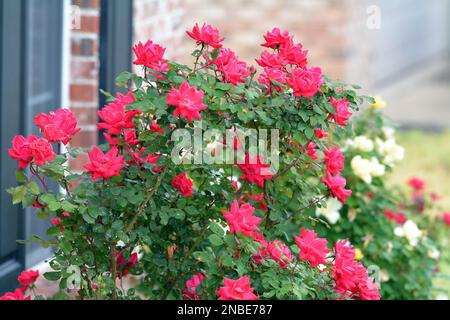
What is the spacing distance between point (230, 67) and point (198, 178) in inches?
13.2

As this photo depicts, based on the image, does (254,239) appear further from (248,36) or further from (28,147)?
(248,36)

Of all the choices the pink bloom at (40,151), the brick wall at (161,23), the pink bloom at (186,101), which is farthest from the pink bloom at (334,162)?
the brick wall at (161,23)

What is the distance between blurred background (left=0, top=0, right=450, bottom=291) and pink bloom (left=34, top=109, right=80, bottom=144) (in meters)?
0.80

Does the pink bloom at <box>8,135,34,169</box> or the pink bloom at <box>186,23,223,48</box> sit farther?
the pink bloom at <box>186,23,223,48</box>

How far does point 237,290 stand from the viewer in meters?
2.13

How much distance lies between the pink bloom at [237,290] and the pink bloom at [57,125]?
582 mm

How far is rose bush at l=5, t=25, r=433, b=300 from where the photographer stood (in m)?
2.30

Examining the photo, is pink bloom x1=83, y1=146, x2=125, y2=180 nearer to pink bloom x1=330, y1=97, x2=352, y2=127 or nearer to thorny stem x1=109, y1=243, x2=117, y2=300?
thorny stem x1=109, y1=243, x2=117, y2=300

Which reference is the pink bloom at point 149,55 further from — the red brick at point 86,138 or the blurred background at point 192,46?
the red brick at point 86,138

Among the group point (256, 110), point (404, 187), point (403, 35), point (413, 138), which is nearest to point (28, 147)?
point (256, 110)

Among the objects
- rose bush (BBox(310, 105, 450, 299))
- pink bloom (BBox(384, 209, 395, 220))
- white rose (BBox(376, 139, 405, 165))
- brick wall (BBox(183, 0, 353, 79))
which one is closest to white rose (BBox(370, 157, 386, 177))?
rose bush (BBox(310, 105, 450, 299))

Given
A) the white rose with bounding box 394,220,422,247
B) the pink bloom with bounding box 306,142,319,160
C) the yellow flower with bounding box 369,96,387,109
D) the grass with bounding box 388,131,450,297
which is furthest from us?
the grass with bounding box 388,131,450,297

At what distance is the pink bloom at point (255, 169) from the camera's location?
241cm

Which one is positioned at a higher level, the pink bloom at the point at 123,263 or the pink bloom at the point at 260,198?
the pink bloom at the point at 260,198
